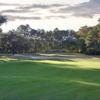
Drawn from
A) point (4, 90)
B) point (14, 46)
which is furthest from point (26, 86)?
point (14, 46)

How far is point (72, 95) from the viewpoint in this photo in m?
11.9

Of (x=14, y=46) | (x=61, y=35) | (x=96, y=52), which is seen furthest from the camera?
(x=61, y=35)

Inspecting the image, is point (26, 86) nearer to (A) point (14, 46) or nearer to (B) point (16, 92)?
(B) point (16, 92)

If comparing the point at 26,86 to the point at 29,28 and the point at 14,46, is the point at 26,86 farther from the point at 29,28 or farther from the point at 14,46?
the point at 29,28

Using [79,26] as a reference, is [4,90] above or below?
below

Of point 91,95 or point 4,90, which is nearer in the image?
point 91,95

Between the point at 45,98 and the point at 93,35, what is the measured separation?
60521mm

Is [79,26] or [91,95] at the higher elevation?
[79,26]

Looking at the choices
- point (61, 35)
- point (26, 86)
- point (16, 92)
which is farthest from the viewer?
point (61, 35)

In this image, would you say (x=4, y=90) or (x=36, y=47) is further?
(x=36, y=47)

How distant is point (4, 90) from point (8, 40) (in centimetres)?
5906

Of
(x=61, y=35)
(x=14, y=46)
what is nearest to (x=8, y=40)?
(x=14, y=46)

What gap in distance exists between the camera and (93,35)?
234 ft

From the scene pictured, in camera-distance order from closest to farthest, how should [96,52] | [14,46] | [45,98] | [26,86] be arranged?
[45,98], [26,86], [96,52], [14,46]
